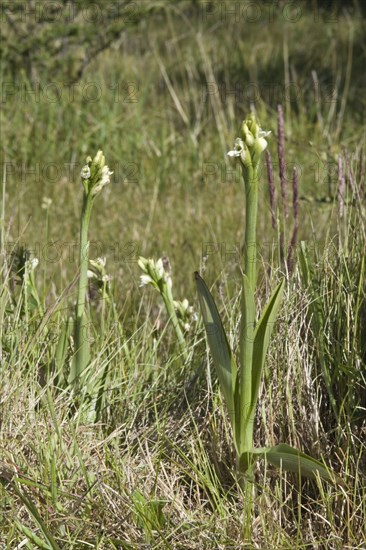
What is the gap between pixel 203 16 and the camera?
7500 millimetres

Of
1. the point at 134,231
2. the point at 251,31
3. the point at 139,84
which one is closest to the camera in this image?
the point at 134,231

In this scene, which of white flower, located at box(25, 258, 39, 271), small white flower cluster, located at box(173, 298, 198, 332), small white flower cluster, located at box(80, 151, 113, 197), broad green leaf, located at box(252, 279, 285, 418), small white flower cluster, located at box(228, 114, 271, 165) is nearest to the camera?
small white flower cluster, located at box(228, 114, 271, 165)

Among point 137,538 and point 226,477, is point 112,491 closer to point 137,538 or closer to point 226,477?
point 137,538

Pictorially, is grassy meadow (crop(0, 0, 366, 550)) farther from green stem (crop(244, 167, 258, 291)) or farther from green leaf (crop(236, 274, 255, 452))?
green stem (crop(244, 167, 258, 291))

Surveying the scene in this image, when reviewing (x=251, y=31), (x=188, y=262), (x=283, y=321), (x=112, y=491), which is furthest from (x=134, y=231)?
(x=251, y=31)

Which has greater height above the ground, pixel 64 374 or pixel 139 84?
pixel 139 84

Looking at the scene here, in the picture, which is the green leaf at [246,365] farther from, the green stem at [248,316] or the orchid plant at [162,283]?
the orchid plant at [162,283]

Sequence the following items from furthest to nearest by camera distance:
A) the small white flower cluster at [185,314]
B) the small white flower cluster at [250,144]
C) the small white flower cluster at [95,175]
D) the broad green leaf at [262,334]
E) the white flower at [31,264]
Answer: the small white flower cluster at [185,314]
the white flower at [31,264]
the small white flower cluster at [95,175]
the broad green leaf at [262,334]
the small white flower cluster at [250,144]

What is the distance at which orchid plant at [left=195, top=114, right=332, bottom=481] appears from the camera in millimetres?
1702

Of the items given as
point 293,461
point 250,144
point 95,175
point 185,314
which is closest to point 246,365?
point 293,461

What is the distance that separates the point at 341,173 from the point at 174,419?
2.64 ft

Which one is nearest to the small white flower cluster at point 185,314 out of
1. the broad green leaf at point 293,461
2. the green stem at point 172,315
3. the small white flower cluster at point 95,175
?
the green stem at point 172,315

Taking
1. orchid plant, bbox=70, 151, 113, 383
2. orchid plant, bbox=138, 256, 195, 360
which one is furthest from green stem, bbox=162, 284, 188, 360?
orchid plant, bbox=70, 151, 113, 383

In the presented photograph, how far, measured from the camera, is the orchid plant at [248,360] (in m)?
1.70
